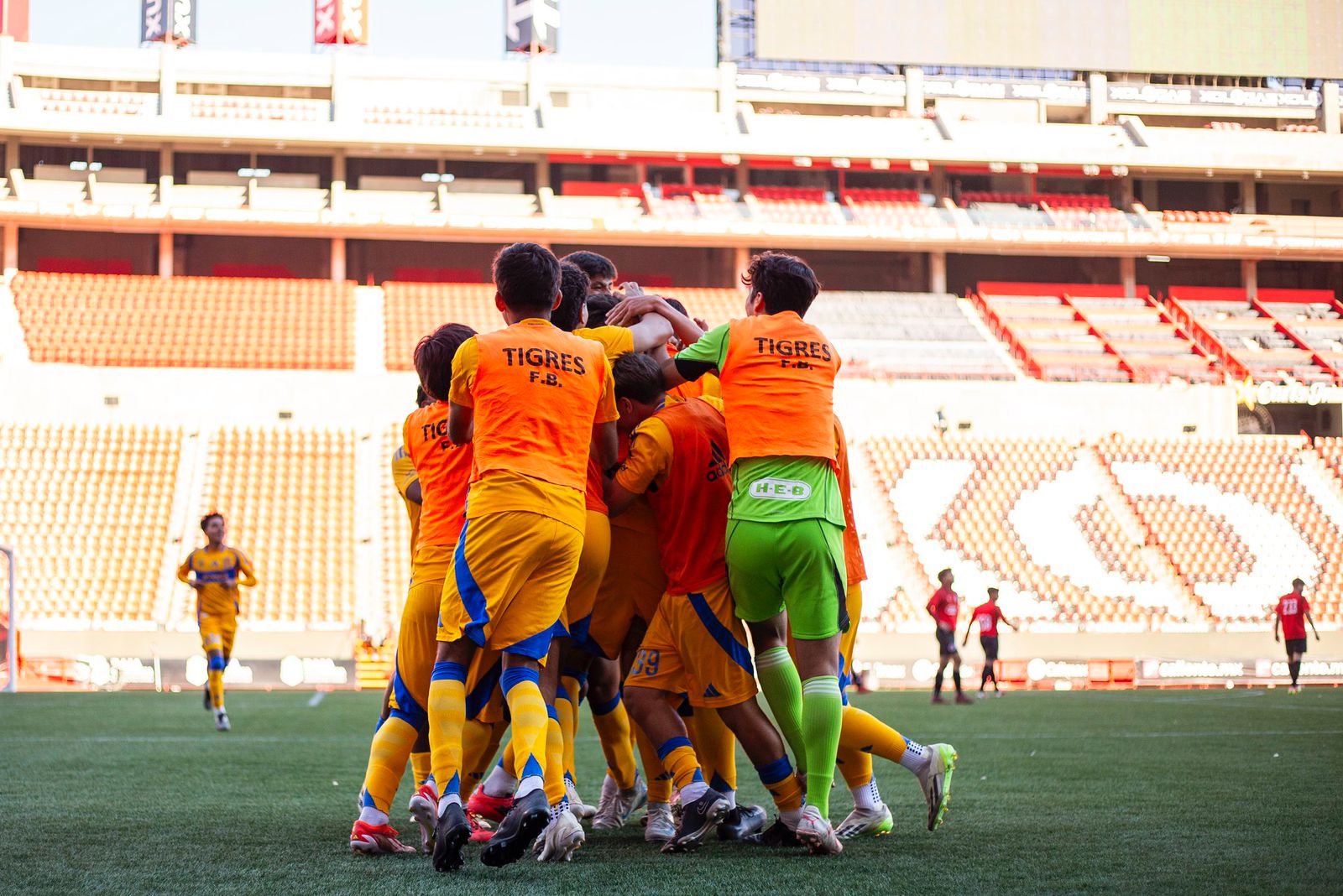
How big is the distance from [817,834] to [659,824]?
0.80 m

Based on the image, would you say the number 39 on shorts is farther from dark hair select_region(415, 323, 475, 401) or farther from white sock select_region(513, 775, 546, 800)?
dark hair select_region(415, 323, 475, 401)

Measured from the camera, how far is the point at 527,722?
4.58m

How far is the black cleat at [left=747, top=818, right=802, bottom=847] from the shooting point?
5285 millimetres

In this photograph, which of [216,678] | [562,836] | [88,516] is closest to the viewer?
[562,836]

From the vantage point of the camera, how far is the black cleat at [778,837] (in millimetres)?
5285

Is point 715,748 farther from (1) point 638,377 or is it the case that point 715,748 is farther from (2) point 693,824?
(1) point 638,377

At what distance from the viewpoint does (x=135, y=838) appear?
532 centimetres

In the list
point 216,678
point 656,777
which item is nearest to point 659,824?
point 656,777

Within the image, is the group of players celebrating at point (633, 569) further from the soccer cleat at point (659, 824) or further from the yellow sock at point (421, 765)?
the yellow sock at point (421, 765)

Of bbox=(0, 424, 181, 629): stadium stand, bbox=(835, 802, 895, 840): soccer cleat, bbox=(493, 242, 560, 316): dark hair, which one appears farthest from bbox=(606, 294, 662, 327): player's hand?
bbox=(0, 424, 181, 629): stadium stand

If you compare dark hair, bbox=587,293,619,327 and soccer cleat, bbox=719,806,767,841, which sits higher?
dark hair, bbox=587,293,619,327

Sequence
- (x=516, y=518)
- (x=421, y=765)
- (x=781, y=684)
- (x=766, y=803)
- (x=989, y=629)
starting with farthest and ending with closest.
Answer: (x=989, y=629) → (x=766, y=803) → (x=421, y=765) → (x=781, y=684) → (x=516, y=518)

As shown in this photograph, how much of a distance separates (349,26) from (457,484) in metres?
34.7

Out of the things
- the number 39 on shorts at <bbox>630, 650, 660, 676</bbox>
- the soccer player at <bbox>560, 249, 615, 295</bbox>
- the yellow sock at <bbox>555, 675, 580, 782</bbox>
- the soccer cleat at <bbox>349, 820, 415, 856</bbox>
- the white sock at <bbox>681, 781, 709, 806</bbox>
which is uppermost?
the soccer player at <bbox>560, 249, 615, 295</bbox>
